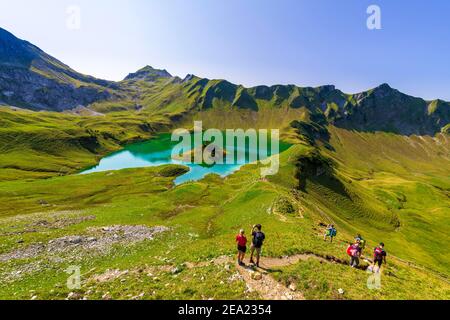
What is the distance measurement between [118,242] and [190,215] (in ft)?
85.9

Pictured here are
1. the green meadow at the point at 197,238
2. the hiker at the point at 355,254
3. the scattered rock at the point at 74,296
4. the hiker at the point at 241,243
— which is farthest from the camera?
the hiker at the point at 355,254

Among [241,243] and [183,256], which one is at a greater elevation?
[241,243]

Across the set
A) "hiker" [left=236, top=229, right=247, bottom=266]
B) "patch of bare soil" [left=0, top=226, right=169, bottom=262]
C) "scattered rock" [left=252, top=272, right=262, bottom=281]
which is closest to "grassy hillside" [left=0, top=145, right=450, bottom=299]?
"patch of bare soil" [left=0, top=226, right=169, bottom=262]

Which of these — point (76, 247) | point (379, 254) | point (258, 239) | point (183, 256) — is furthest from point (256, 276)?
point (76, 247)

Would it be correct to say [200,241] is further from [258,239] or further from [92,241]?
[258,239]

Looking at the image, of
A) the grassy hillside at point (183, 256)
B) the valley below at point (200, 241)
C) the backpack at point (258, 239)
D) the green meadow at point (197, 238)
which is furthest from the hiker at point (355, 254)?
the backpack at point (258, 239)

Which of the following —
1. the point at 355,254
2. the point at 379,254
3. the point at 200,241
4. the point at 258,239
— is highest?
the point at 258,239

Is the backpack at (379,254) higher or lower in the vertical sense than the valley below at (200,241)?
higher

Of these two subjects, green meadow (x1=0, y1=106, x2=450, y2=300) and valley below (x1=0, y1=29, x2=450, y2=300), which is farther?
green meadow (x1=0, y1=106, x2=450, y2=300)

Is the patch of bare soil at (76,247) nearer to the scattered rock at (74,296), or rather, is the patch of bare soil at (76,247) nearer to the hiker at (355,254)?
the scattered rock at (74,296)

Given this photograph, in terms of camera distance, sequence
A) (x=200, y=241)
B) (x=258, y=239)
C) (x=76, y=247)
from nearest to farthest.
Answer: (x=258, y=239) < (x=200, y=241) < (x=76, y=247)

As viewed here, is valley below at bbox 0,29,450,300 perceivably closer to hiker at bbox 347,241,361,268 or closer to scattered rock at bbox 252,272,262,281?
scattered rock at bbox 252,272,262,281
